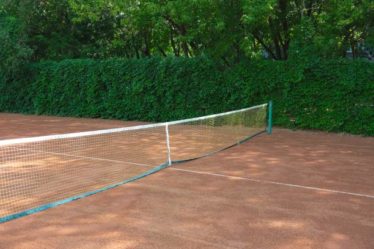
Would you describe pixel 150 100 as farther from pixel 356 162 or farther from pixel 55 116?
pixel 356 162

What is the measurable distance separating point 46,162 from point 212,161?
372cm

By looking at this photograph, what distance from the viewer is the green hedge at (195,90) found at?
1349 centimetres

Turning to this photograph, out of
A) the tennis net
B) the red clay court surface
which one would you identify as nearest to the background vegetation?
the tennis net

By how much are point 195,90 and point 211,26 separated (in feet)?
8.82

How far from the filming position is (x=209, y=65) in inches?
633

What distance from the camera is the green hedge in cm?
1349

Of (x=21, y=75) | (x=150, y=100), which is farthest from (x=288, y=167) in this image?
(x=21, y=75)

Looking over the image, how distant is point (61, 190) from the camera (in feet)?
21.3

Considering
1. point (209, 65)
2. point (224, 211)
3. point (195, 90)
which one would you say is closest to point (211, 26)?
point (209, 65)

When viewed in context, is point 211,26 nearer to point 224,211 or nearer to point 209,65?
point 209,65

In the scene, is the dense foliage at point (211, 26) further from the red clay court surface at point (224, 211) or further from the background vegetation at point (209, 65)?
the red clay court surface at point (224, 211)

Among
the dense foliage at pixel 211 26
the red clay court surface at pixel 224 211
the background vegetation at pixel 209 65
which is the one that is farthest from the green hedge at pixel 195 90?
the red clay court surface at pixel 224 211

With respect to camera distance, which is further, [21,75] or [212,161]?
[21,75]

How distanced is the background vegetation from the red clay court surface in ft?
17.7
